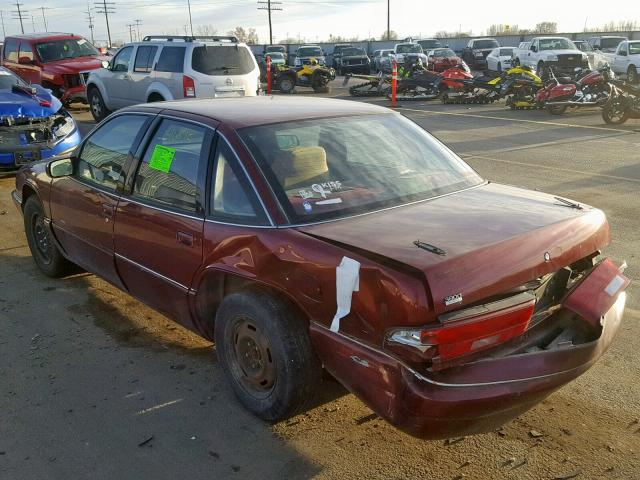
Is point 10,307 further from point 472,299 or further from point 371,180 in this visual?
point 472,299

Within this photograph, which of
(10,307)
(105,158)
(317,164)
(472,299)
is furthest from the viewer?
(10,307)

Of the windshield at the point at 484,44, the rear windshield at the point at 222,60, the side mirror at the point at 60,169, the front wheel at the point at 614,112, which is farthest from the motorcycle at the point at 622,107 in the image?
the windshield at the point at 484,44

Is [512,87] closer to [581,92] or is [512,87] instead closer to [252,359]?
[581,92]

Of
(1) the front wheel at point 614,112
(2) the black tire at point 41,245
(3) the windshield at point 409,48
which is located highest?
(3) the windshield at point 409,48

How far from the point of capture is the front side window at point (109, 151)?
160 inches

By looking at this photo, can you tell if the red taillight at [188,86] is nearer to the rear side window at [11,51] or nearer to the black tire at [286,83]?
the rear side window at [11,51]

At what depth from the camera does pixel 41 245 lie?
17.4 ft

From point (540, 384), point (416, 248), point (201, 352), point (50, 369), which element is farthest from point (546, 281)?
point (50, 369)

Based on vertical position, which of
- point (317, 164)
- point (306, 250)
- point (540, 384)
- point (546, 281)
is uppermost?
point (317, 164)

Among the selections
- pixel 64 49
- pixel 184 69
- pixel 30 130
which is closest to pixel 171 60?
pixel 184 69

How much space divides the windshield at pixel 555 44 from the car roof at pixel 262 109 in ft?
75.2

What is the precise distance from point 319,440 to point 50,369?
183 centimetres

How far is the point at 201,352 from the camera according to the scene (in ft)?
13.1

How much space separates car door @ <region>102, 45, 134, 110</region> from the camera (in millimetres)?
14281
